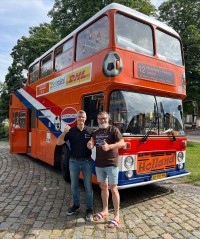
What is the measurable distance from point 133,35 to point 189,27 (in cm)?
1260

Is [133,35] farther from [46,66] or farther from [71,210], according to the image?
[46,66]

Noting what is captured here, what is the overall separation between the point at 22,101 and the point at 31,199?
6.23 meters

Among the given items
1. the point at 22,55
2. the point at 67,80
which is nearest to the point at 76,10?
the point at 22,55

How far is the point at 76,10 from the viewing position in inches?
719

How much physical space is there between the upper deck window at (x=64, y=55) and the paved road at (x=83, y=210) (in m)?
3.25

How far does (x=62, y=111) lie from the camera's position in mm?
7289

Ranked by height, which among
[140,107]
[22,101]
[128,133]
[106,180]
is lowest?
[106,180]

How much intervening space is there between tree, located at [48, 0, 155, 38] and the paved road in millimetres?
12276

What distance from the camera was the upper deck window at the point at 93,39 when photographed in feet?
18.1

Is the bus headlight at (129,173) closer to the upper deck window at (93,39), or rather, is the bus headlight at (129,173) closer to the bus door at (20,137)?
the upper deck window at (93,39)

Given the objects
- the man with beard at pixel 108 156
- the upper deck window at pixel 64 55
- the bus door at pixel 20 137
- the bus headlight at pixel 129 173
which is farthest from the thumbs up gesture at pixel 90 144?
the bus door at pixel 20 137

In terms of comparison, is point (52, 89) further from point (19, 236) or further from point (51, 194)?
point (19, 236)

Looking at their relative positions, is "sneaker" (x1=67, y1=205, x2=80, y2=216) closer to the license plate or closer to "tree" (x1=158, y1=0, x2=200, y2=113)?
the license plate

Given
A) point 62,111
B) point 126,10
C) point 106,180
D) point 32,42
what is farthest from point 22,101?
point 32,42
